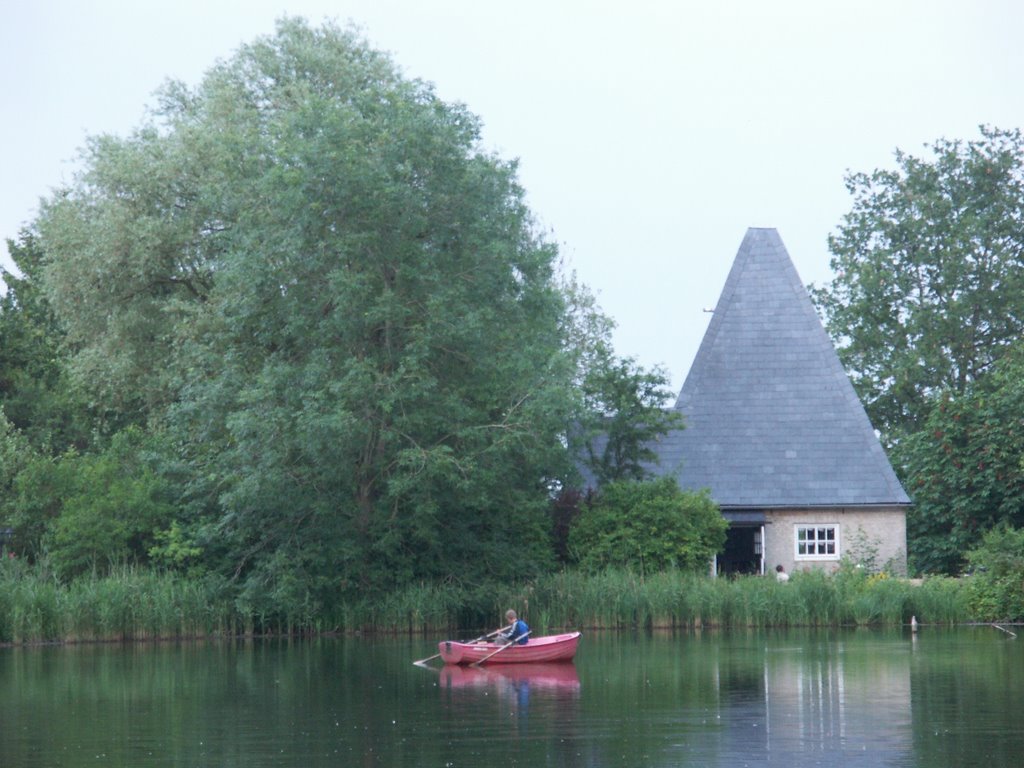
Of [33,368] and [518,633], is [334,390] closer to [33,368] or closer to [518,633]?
[518,633]

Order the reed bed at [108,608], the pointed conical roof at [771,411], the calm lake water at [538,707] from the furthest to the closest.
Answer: the pointed conical roof at [771,411]
the reed bed at [108,608]
the calm lake water at [538,707]

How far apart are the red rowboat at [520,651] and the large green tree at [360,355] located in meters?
7.66

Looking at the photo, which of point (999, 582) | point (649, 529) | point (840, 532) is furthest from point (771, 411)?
point (999, 582)

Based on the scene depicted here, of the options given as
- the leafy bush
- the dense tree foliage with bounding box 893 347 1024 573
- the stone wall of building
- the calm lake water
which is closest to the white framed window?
the stone wall of building

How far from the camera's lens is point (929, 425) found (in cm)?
4691

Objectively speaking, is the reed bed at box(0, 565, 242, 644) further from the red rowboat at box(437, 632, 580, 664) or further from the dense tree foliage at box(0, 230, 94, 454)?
the dense tree foliage at box(0, 230, 94, 454)

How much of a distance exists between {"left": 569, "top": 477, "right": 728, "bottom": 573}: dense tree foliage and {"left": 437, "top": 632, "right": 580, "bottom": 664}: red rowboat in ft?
32.9

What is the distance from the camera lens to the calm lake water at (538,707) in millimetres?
16500

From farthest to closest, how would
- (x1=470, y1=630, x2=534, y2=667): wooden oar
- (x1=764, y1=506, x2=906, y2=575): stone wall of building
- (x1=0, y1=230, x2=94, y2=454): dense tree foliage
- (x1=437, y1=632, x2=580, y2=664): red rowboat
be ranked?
(x1=0, y1=230, x2=94, y2=454): dense tree foliage < (x1=764, y1=506, x2=906, y2=575): stone wall of building < (x1=470, y1=630, x2=534, y2=667): wooden oar < (x1=437, y1=632, x2=580, y2=664): red rowboat

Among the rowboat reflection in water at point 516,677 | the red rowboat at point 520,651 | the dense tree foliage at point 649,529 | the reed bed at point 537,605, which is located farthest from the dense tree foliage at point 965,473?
the rowboat reflection in water at point 516,677

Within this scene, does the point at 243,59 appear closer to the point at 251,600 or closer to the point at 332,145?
the point at 332,145

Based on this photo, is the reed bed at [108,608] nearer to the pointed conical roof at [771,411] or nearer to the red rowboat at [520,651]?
the red rowboat at [520,651]

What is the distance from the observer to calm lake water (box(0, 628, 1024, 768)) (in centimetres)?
1650

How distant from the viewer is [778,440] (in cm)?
4334
